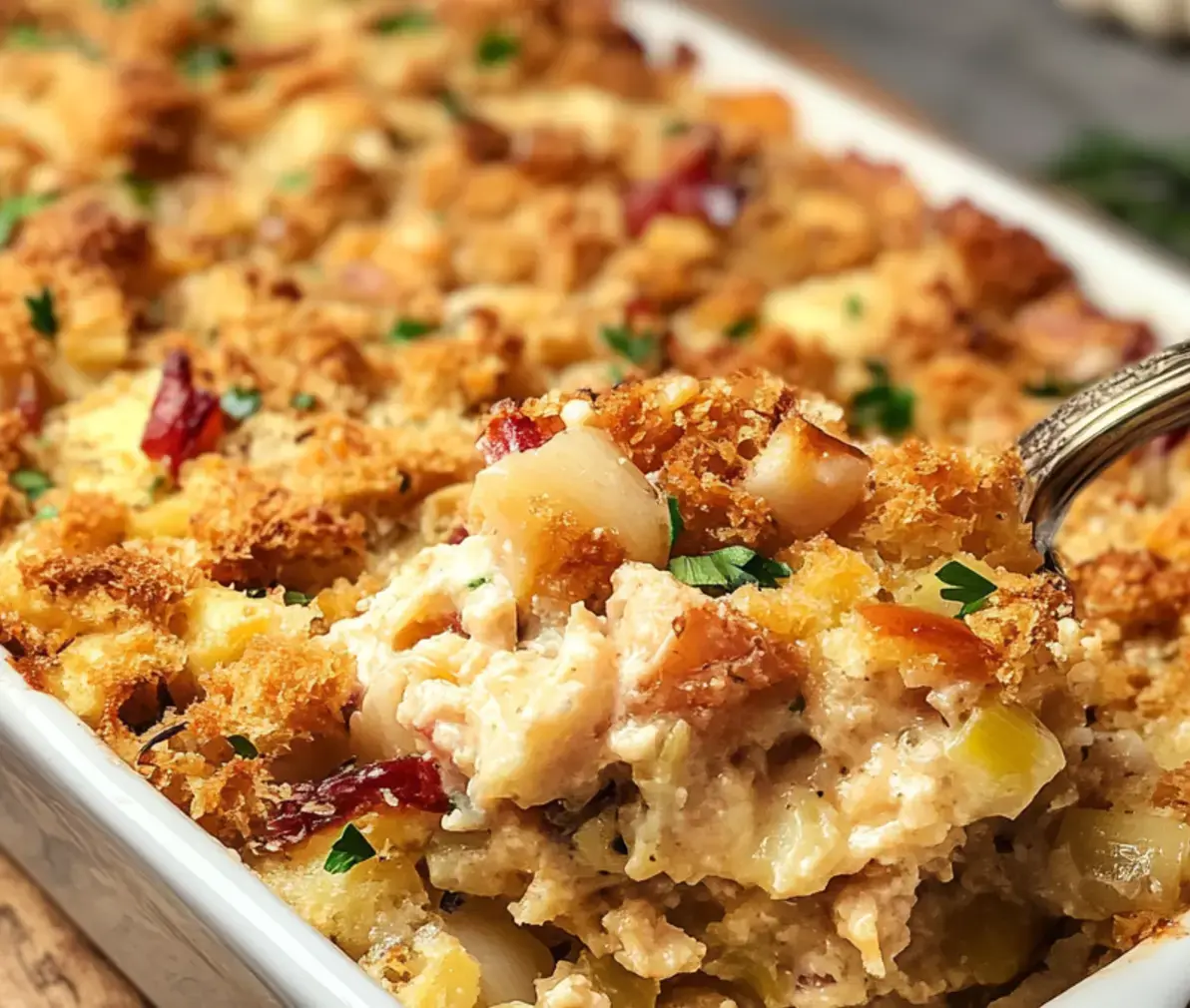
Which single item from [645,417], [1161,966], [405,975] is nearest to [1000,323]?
[645,417]

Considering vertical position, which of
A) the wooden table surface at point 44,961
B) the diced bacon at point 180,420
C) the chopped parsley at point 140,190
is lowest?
the wooden table surface at point 44,961

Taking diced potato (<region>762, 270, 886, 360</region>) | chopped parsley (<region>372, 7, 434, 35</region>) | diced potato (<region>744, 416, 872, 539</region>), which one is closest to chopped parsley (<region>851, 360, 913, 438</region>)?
diced potato (<region>762, 270, 886, 360</region>)

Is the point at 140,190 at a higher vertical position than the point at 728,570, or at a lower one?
lower

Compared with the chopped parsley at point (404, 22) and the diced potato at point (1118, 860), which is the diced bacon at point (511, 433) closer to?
the diced potato at point (1118, 860)

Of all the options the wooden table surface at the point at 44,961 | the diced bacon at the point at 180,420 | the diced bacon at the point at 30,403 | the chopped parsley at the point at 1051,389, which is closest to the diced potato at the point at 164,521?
the diced bacon at the point at 180,420

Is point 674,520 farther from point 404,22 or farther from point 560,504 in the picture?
point 404,22

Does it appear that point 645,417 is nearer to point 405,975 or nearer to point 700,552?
point 700,552

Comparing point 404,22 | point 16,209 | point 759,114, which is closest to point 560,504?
point 16,209
